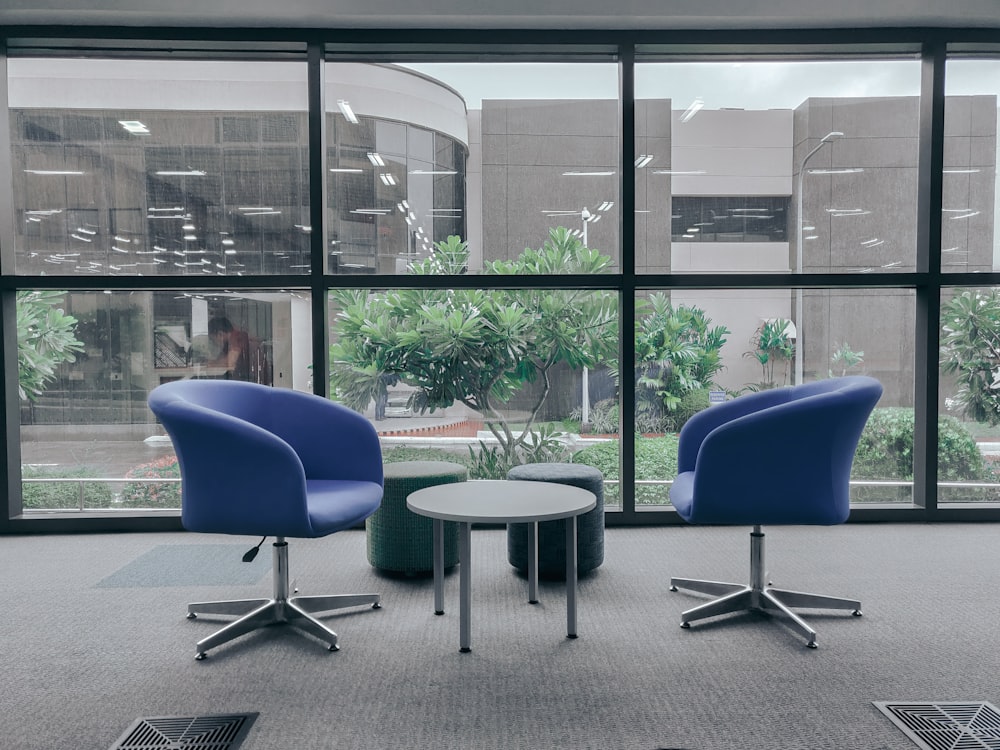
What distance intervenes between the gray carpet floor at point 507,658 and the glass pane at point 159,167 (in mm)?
1669

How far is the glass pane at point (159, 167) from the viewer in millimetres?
3850

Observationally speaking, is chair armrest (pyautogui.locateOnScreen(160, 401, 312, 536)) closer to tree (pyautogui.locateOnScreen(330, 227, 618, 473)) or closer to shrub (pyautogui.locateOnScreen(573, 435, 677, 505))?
tree (pyautogui.locateOnScreen(330, 227, 618, 473))

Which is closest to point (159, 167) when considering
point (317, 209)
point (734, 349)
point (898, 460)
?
point (317, 209)

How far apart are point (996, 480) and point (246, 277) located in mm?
4579

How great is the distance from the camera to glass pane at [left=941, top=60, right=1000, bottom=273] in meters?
3.98

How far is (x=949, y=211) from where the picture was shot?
398 cm

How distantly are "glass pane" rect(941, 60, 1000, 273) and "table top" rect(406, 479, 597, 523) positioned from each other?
9.68ft

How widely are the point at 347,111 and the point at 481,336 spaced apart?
150cm

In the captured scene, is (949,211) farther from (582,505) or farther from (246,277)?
(246,277)

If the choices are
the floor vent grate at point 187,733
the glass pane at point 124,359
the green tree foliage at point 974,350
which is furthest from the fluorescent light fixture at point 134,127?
the green tree foliage at point 974,350

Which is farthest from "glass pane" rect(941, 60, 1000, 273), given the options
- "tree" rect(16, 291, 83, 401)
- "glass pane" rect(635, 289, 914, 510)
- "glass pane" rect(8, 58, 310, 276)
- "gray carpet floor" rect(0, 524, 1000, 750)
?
"tree" rect(16, 291, 83, 401)

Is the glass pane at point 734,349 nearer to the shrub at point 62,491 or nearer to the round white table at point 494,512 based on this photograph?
the round white table at point 494,512

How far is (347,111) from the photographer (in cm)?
391

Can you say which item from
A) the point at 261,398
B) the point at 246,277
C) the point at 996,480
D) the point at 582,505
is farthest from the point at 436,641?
the point at 996,480
